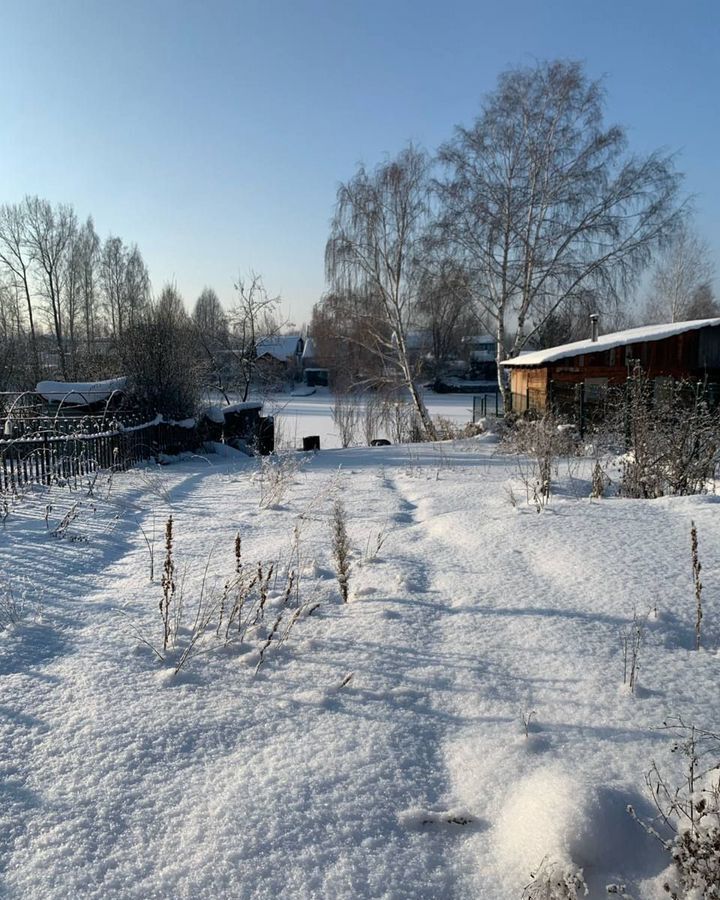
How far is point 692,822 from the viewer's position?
1.53m

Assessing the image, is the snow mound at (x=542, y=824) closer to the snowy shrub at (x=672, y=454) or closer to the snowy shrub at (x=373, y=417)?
the snowy shrub at (x=672, y=454)

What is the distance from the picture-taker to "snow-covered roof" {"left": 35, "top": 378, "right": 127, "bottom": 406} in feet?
41.5

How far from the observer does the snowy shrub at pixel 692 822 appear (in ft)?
4.81

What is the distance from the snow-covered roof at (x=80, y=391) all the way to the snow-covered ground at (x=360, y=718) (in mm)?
8703

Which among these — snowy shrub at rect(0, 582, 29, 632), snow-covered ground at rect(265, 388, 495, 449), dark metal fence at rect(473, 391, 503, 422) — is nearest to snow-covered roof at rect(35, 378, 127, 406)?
snow-covered ground at rect(265, 388, 495, 449)

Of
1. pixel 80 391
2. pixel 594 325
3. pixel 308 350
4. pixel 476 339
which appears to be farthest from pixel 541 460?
pixel 308 350

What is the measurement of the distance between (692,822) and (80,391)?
13403 mm

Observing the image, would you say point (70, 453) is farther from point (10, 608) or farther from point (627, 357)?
point (627, 357)

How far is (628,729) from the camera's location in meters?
2.20

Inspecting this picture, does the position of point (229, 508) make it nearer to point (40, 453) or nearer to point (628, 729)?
point (40, 453)

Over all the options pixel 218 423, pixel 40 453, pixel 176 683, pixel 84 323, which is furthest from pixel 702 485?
pixel 84 323

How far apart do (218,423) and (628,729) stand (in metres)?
12.9

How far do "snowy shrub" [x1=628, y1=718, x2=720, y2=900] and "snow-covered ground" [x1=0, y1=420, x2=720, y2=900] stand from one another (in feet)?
0.20

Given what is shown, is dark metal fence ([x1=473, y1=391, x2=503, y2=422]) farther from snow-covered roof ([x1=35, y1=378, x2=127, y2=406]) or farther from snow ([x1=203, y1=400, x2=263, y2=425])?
snow-covered roof ([x1=35, y1=378, x2=127, y2=406])
